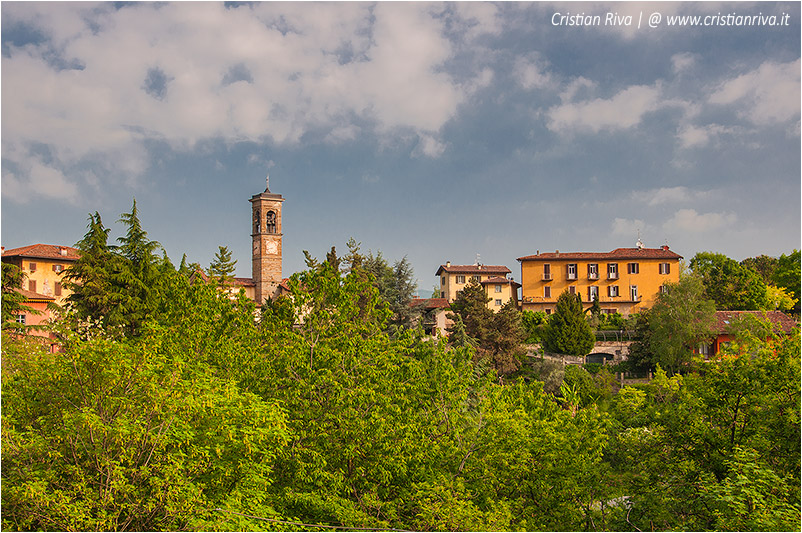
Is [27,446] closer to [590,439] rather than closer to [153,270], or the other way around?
[590,439]

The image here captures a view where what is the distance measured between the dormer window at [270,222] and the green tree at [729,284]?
29.8 meters

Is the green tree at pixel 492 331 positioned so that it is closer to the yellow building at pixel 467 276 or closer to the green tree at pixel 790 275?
the yellow building at pixel 467 276

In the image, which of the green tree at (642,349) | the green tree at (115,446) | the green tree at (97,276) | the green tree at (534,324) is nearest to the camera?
the green tree at (115,446)

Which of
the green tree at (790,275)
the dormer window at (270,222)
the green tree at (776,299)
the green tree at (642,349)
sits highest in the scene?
the dormer window at (270,222)

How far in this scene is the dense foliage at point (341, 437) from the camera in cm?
935

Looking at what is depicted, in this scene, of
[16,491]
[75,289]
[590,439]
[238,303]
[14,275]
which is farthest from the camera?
[75,289]

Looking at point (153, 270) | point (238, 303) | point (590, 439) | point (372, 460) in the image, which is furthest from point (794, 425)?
point (153, 270)

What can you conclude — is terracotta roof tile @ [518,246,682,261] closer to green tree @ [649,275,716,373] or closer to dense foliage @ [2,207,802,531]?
green tree @ [649,275,716,373]

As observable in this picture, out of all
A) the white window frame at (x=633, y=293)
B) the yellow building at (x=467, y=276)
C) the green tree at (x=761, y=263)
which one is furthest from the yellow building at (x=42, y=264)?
the green tree at (x=761, y=263)

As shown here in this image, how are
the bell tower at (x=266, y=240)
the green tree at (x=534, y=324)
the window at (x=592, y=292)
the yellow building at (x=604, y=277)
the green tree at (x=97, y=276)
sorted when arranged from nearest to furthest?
the green tree at (x=97, y=276) → the green tree at (x=534, y=324) → the bell tower at (x=266, y=240) → the yellow building at (x=604, y=277) → the window at (x=592, y=292)

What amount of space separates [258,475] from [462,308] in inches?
1131

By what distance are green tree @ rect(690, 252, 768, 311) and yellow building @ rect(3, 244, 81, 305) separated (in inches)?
1856

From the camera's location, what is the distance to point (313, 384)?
1347 centimetres

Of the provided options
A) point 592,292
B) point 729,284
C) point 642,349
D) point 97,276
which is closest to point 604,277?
point 592,292
